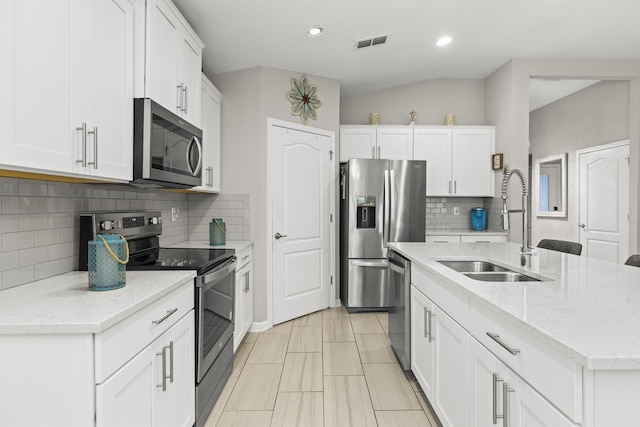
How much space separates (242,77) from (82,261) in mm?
2521

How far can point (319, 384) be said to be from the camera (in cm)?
260

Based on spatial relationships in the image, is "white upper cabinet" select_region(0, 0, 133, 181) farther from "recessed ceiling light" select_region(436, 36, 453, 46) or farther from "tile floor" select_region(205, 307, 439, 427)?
"recessed ceiling light" select_region(436, 36, 453, 46)

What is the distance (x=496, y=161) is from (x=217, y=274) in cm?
366

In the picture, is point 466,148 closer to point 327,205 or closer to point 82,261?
point 327,205

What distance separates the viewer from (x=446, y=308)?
1855mm

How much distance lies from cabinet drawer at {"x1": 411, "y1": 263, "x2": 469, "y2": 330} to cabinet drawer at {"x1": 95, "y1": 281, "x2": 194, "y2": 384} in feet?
4.13

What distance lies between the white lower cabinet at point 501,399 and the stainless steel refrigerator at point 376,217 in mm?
2725

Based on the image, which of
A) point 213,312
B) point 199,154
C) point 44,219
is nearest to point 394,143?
point 199,154

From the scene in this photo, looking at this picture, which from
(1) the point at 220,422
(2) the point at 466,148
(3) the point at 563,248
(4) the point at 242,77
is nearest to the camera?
(1) the point at 220,422

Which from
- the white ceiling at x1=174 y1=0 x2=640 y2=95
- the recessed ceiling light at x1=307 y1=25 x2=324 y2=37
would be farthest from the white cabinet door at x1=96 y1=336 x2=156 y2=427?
the recessed ceiling light at x1=307 y1=25 x2=324 y2=37

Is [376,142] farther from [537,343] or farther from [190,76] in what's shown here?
[537,343]

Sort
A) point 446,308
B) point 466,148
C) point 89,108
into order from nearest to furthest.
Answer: point 89,108 → point 446,308 → point 466,148

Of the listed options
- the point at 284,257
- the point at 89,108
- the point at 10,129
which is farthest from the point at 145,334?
the point at 284,257

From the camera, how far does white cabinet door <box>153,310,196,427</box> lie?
61.7 inches
